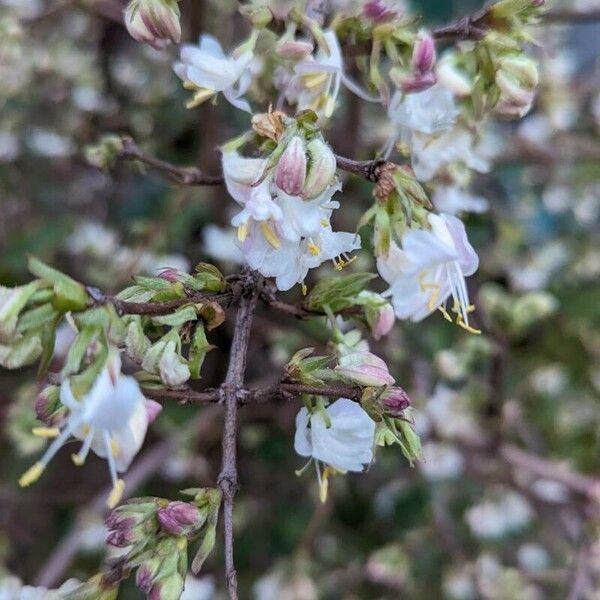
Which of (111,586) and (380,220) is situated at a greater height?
(380,220)

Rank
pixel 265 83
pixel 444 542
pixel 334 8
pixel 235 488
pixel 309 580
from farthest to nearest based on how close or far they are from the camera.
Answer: pixel 444 542, pixel 309 580, pixel 334 8, pixel 265 83, pixel 235 488

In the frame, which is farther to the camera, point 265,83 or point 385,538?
point 385,538

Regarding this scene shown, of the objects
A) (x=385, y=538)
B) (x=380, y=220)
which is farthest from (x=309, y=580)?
(x=380, y=220)

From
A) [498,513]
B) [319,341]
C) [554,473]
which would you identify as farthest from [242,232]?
[498,513]

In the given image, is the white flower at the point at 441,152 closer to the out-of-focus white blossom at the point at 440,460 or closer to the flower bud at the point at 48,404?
the flower bud at the point at 48,404

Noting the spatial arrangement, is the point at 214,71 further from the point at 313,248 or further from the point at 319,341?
the point at 319,341

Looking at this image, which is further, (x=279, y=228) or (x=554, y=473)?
(x=554, y=473)

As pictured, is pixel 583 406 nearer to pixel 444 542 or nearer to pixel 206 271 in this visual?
pixel 444 542
